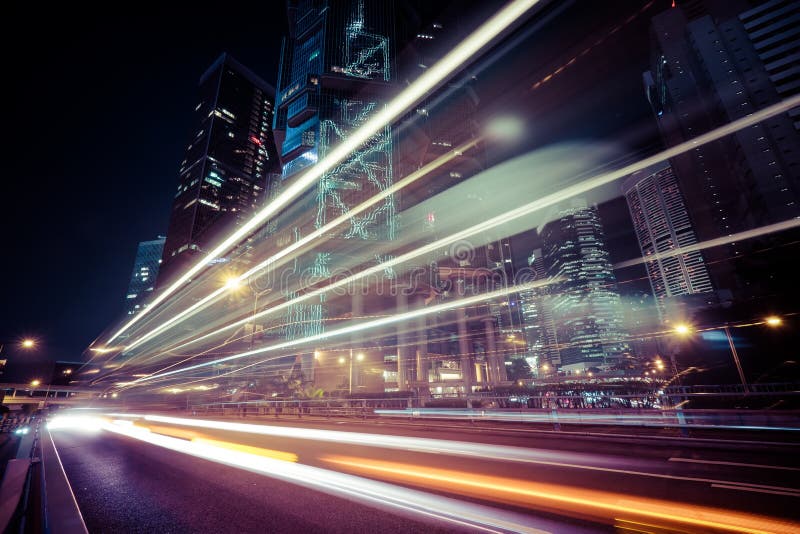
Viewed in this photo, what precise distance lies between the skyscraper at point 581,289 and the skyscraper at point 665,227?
169 ft

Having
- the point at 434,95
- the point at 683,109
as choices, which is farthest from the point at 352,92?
the point at 683,109

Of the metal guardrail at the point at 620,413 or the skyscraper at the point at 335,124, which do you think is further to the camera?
the skyscraper at the point at 335,124

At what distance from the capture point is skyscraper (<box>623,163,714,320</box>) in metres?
75.6

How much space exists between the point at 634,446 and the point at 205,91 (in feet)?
565

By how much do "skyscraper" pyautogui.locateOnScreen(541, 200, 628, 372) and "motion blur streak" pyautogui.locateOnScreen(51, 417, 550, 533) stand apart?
6065 inches

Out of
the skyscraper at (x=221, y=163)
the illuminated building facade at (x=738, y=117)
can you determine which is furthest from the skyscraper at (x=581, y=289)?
the skyscraper at (x=221, y=163)

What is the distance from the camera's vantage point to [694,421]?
1085cm

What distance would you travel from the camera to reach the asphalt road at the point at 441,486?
3.57m

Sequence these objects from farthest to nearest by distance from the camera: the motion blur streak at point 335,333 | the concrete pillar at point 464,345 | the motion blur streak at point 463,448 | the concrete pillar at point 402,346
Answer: the concrete pillar at point 464,345 → the concrete pillar at point 402,346 → the motion blur streak at point 335,333 → the motion blur streak at point 463,448

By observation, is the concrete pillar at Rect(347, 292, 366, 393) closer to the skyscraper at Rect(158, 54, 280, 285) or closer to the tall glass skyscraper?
the tall glass skyscraper

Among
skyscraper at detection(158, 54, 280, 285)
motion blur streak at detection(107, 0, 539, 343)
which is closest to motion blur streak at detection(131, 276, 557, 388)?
motion blur streak at detection(107, 0, 539, 343)

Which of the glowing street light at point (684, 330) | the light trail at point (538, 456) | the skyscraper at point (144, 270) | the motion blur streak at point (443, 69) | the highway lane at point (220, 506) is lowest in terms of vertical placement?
the light trail at point (538, 456)

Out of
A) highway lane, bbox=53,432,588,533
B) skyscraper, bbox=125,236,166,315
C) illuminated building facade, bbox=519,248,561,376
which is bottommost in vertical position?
highway lane, bbox=53,432,588,533

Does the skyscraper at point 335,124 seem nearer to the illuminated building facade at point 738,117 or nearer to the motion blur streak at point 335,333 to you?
the motion blur streak at point 335,333
